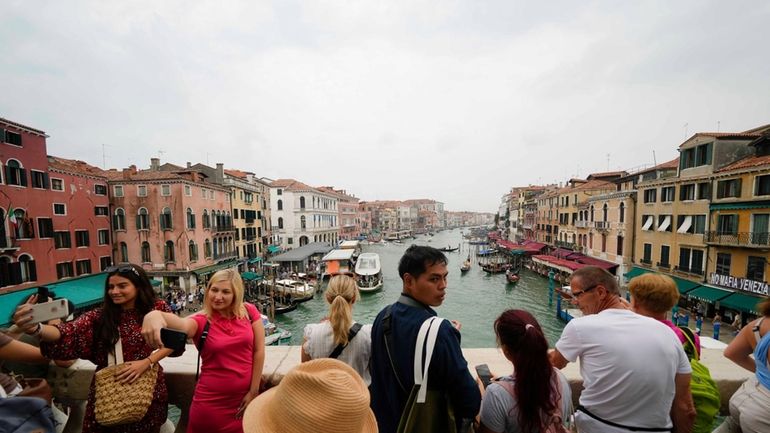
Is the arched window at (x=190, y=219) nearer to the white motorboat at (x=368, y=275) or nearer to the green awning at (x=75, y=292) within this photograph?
the green awning at (x=75, y=292)

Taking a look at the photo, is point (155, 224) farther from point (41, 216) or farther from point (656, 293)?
point (656, 293)

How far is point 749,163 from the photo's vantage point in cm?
1435

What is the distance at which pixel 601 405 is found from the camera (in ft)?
4.95

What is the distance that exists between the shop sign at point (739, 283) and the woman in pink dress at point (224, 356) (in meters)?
19.8

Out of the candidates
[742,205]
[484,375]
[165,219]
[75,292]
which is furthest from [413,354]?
[165,219]

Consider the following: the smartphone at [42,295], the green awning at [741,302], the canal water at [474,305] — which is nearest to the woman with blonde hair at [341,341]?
the smartphone at [42,295]

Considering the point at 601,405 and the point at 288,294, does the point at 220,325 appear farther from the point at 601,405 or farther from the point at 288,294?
the point at 288,294

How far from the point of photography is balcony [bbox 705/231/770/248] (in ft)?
44.3

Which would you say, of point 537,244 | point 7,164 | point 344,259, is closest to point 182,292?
point 7,164

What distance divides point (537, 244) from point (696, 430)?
40363 millimetres

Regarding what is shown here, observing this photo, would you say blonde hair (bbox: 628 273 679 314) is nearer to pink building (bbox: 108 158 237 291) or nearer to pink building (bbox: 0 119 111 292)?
pink building (bbox: 0 119 111 292)

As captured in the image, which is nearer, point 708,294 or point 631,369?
point 631,369

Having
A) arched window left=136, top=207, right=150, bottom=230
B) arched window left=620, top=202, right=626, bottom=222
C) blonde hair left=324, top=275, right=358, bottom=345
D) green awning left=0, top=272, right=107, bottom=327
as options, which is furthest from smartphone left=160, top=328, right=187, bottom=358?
arched window left=620, top=202, right=626, bottom=222

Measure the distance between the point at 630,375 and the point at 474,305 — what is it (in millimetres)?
22262
